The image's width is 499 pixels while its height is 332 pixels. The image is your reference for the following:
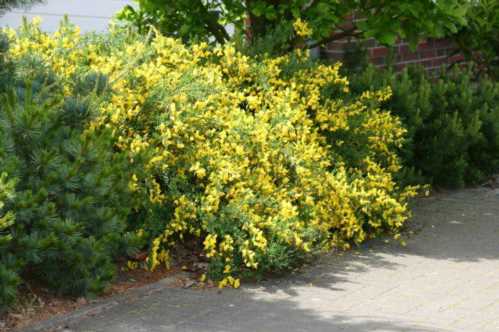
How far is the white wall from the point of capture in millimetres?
9852

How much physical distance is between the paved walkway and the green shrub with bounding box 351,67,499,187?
184 cm

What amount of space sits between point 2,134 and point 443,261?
324 centimetres

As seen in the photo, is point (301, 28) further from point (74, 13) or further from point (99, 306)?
point (99, 306)

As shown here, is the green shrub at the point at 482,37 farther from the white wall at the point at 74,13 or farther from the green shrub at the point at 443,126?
the white wall at the point at 74,13

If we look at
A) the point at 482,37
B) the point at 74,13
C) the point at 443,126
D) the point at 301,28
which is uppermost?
the point at 74,13

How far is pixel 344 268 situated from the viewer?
22.9ft

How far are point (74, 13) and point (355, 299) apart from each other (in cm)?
527

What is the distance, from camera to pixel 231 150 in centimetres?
690

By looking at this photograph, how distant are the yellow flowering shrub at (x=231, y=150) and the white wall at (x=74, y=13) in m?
2.03

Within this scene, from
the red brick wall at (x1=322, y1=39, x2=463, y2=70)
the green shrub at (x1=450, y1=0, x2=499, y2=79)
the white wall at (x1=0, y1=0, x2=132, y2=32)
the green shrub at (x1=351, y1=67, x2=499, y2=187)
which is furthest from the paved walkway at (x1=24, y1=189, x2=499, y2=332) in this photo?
the green shrub at (x1=450, y1=0, x2=499, y2=79)

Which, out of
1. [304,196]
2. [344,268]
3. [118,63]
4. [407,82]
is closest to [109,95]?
[118,63]

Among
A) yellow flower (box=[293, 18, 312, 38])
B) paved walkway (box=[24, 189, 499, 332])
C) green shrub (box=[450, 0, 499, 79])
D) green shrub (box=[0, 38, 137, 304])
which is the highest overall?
green shrub (box=[450, 0, 499, 79])

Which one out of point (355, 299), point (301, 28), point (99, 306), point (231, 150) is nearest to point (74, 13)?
point (301, 28)

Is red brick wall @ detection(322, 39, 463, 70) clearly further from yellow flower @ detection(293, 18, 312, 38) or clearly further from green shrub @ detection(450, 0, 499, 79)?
yellow flower @ detection(293, 18, 312, 38)
